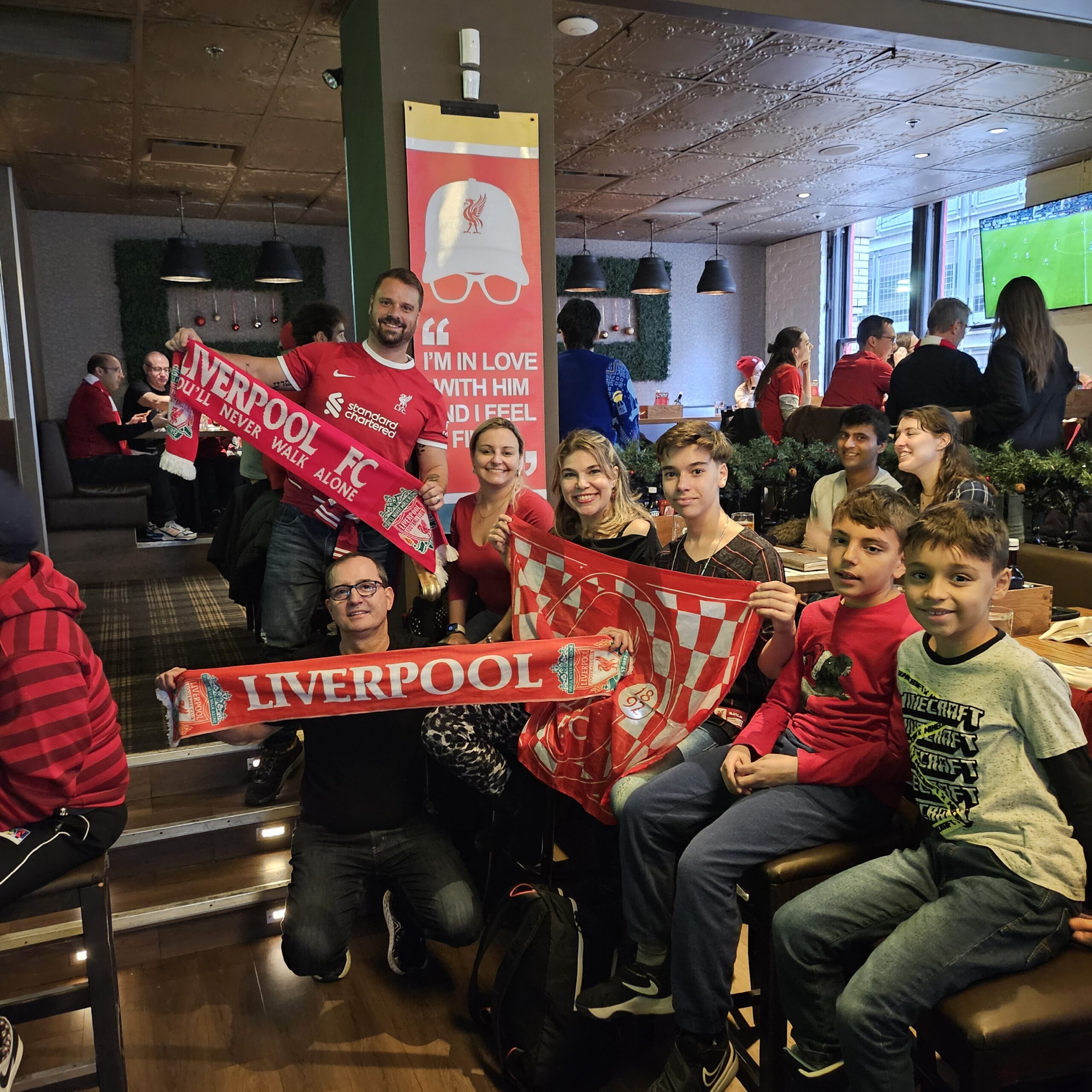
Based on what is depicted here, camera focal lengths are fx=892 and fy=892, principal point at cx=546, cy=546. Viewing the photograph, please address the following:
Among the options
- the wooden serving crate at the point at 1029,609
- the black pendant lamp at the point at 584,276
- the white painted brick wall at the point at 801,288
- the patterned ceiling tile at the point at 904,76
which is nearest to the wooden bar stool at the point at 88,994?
the wooden serving crate at the point at 1029,609

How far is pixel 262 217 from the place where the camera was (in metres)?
9.15

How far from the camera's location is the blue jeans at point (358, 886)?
85.7 inches

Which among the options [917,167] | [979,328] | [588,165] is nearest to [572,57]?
[588,165]

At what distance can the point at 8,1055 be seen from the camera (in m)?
1.87

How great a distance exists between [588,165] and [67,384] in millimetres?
5666

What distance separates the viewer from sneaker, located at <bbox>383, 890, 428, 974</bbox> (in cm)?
238

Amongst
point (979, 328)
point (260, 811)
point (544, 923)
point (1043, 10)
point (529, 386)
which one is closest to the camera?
point (544, 923)

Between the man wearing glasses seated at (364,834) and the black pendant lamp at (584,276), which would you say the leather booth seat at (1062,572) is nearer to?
the man wearing glasses seated at (364,834)

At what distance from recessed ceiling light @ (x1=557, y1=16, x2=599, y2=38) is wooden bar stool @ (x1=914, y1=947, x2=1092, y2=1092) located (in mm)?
4393

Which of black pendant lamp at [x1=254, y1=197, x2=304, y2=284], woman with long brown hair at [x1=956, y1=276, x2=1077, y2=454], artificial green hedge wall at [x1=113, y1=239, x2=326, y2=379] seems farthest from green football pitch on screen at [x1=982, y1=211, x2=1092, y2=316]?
artificial green hedge wall at [x1=113, y1=239, x2=326, y2=379]

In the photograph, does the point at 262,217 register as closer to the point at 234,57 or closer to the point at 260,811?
the point at 234,57

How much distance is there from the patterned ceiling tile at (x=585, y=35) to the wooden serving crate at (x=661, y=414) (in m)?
4.73

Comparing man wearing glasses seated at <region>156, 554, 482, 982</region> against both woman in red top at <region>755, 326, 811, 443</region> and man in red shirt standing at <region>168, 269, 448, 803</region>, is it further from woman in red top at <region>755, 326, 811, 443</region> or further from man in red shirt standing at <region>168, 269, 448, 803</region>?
woman in red top at <region>755, 326, 811, 443</region>

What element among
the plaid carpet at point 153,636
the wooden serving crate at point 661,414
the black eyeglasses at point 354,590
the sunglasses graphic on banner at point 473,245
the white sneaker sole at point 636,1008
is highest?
the sunglasses graphic on banner at point 473,245
